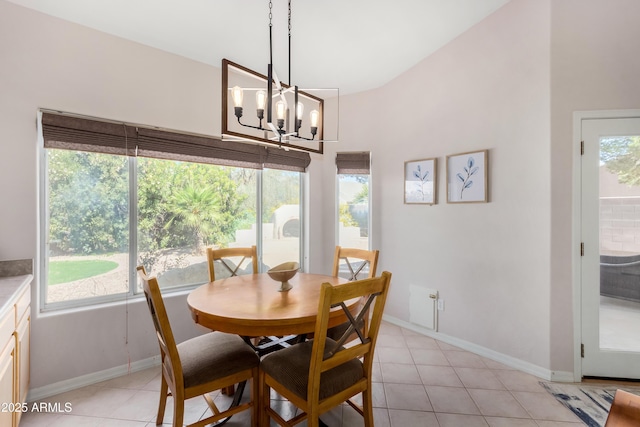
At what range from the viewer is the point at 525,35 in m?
2.37

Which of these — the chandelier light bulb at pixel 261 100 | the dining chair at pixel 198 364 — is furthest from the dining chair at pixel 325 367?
the chandelier light bulb at pixel 261 100

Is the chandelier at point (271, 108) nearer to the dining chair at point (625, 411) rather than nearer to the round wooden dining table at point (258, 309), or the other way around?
the round wooden dining table at point (258, 309)

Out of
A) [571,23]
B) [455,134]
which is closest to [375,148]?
[455,134]

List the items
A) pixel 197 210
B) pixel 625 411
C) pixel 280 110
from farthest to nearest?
1. pixel 197 210
2. pixel 280 110
3. pixel 625 411

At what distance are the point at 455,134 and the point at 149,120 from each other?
2.87m

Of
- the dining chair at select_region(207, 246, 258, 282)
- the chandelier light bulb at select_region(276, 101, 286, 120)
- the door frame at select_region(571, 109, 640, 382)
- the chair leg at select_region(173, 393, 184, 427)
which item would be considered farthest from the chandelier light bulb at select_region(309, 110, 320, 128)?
the door frame at select_region(571, 109, 640, 382)

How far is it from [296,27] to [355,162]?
1666 mm

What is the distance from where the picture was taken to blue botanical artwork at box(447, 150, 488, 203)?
8.64 ft

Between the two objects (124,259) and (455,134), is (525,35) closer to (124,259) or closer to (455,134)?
(455,134)

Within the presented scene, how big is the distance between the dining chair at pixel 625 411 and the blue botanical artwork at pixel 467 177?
208 centimetres

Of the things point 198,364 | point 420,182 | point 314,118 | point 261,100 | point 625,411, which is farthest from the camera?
point 420,182

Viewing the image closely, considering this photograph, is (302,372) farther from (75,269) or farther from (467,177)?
(467,177)

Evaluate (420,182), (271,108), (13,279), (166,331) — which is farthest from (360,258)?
(13,279)

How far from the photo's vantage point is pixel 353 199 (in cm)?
372
